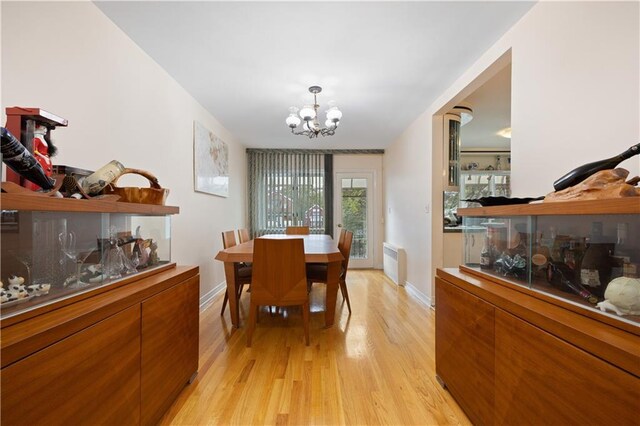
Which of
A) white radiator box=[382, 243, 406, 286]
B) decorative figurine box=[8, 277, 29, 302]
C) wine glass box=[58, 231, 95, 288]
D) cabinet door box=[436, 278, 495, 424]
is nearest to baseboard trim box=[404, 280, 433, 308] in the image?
white radiator box=[382, 243, 406, 286]

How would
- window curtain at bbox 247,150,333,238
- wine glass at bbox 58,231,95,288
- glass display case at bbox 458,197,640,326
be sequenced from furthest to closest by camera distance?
window curtain at bbox 247,150,333,238 → wine glass at bbox 58,231,95,288 → glass display case at bbox 458,197,640,326

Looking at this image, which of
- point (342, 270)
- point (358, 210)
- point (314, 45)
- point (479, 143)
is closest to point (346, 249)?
point (342, 270)

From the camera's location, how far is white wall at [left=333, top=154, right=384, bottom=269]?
5816 mm

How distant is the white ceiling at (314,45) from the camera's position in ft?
5.90

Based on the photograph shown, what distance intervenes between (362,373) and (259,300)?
988 mm

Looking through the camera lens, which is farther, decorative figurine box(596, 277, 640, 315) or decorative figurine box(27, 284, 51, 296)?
decorative figurine box(27, 284, 51, 296)

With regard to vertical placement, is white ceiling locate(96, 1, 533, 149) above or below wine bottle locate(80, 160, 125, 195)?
above

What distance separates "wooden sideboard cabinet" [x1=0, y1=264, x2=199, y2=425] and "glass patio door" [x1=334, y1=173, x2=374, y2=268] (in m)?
4.37

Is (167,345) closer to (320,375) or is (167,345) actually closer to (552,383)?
(320,375)

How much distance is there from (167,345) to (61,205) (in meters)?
0.91

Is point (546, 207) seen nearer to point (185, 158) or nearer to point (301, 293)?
point (301, 293)

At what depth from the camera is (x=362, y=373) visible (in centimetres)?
198

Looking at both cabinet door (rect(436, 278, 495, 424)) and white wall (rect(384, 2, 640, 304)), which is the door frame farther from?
cabinet door (rect(436, 278, 495, 424))

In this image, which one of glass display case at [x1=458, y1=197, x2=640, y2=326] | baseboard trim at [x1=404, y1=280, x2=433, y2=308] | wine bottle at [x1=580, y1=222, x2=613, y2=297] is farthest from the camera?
baseboard trim at [x1=404, y1=280, x2=433, y2=308]
